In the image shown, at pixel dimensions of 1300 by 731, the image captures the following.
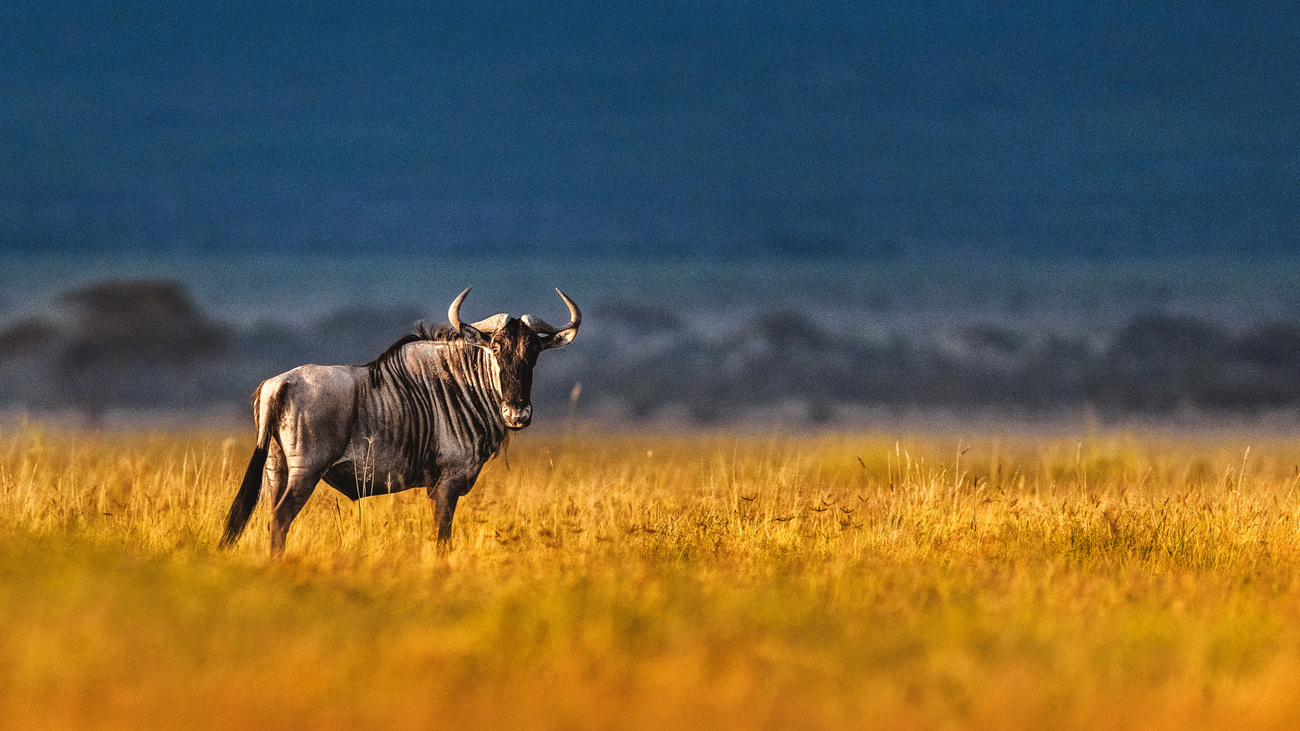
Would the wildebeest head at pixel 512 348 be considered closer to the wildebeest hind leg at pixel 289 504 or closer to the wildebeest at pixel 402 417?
the wildebeest at pixel 402 417

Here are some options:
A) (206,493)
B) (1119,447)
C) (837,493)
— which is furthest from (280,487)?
(1119,447)

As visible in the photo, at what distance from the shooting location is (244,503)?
31.7 feet

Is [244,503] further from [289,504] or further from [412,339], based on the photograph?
[412,339]

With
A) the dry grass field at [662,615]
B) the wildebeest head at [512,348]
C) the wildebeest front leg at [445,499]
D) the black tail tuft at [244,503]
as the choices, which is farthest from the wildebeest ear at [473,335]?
the black tail tuft at [244,503]

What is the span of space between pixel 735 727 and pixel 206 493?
9271 millimetres

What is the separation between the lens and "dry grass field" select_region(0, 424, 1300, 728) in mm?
4930

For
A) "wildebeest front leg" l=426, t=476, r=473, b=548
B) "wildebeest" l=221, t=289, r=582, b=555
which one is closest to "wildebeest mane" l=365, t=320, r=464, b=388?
"wildebeest" l=221, t=289, r=582, b=555

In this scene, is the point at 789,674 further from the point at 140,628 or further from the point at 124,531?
the point at 124,531

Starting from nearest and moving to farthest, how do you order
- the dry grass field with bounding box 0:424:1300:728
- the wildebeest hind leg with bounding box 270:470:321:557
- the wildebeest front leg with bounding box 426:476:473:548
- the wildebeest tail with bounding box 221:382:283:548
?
the dry grass field with bounding box 0:424:1300:728
the wildebeest hind leg with bounding box 270:470:321:557
the wildebeest tail with bounding box 221:382:283:548
the wildebeest front leg with bounding box 426:476:473:548

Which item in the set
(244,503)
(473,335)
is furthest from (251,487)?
(473,335)

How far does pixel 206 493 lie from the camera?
41.1ft

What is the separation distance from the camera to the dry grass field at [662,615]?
4.93 meters

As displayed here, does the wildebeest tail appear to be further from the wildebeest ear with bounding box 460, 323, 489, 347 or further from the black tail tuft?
the wildebeest ear with bounding box 460, 323, 489, 347

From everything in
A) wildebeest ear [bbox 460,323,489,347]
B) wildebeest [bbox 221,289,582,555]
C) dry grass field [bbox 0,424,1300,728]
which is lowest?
dry grass field [bbox 0,424,1300,728]
